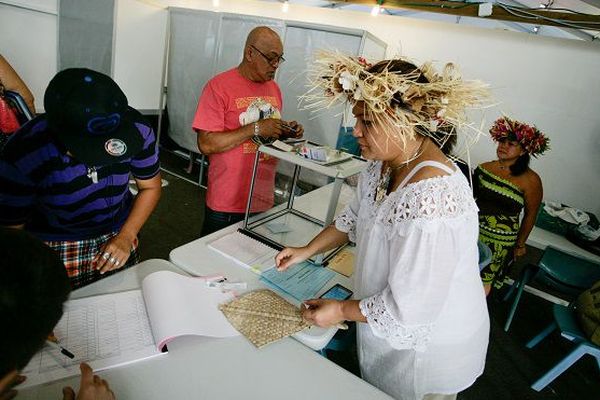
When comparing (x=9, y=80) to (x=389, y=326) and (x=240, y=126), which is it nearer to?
(x=240, y=126)

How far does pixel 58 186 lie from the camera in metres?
1.14

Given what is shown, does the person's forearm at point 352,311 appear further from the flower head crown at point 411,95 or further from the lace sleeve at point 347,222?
the flower head crown at point 411,95

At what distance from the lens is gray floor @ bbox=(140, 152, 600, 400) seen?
2334mm

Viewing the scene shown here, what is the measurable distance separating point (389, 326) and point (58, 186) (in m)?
1.12

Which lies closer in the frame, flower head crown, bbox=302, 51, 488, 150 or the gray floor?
flower head crown, bbox=302, 51, 488, 150

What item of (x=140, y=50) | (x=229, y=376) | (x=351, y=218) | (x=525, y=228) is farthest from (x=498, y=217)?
(x=140, y=50)

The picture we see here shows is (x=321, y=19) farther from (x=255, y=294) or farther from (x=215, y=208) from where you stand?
(x=255, y=294)

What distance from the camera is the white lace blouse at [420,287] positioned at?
0.89 meters

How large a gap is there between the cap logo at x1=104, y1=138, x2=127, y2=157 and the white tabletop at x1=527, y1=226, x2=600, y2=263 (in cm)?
330

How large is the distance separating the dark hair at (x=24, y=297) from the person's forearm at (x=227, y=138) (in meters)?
1.30

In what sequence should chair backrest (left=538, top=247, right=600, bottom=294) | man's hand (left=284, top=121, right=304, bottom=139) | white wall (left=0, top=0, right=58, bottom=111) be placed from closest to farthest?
man's hand (left=284, top=121, right=304, bottom=139) < chair backrest (left=538, top=247, right=600, bottom=294) < white wall (left=0, top=0, right=58, bottom=111)

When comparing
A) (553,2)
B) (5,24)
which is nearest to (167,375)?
(5,24)

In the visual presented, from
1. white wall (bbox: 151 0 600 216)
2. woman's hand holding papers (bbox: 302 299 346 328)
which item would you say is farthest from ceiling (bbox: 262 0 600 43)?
woman's hand holding papers (bbox: 302 299 346 328)

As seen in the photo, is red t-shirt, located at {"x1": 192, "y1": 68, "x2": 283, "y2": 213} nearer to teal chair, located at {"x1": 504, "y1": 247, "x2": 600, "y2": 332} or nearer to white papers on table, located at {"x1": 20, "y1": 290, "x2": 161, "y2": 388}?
white papers on table, located at {"x1": 20, "y1": 290, "x2": 161, "y2": 388}
